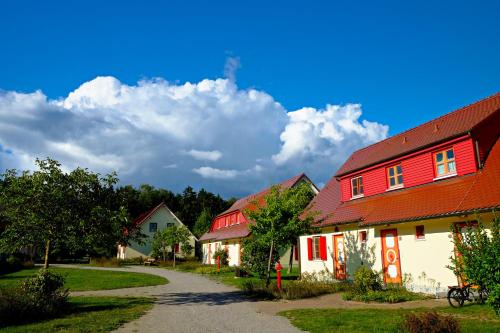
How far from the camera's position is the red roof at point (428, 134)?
1638 centimetres

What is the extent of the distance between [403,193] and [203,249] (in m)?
35.4

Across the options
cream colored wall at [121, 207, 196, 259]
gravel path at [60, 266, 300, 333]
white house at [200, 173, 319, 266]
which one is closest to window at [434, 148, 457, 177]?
gravel path at [60, 266, 300, 333]

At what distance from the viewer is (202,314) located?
39.3 feet

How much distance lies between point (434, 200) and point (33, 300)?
14.5 m

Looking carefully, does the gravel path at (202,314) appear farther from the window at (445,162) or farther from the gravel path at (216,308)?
the window at (445,162)

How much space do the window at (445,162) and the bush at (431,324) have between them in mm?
9727

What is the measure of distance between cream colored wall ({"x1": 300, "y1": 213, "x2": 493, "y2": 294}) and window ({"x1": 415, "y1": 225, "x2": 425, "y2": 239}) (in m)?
0.14

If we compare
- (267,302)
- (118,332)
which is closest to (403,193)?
(267,302)

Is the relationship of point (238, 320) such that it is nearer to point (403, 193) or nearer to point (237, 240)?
point (403, 193)

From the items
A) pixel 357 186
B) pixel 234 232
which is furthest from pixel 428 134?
pixel 234 232

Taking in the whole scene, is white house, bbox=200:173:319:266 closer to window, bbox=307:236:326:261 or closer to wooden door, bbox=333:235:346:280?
window, bbox=307:236:326:261

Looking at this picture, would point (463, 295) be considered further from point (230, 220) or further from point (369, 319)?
point (230, 220)

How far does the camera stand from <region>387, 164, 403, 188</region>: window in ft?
61.9

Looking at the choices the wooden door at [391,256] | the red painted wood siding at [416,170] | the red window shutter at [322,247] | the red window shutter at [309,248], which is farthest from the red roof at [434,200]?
the red window shutter at [309,248]
